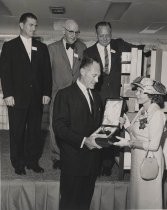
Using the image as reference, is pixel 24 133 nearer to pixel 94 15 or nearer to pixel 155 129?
pixel 155 129

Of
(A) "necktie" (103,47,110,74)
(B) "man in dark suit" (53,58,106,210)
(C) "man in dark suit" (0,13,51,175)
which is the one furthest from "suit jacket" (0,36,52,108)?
(B) "man in dark suit" (53,58,106,210)

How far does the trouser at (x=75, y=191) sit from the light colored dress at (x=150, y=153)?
0.35 meters

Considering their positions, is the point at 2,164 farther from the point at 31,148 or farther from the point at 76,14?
the point at 76,14

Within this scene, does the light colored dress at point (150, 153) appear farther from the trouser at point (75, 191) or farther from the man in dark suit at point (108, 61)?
the man in dark suit at point (108, 61)

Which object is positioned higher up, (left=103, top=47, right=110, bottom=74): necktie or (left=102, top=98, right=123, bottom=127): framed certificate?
(left=103, top=47, right=110, bottom=74): necktie

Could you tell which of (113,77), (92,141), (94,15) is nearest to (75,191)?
(92,141)

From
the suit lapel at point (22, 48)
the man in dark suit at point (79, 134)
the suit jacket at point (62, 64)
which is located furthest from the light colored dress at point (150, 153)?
the suit lapel at point (22, 48)

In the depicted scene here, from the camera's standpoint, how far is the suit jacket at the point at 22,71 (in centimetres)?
304

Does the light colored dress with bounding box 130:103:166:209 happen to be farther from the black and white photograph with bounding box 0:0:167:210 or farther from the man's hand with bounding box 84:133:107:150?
the man's hand with bounding box 84:133:107:150

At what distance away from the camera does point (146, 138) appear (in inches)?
89.1

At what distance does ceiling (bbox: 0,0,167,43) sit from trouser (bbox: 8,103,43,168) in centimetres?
397

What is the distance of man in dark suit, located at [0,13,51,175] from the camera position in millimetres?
3043

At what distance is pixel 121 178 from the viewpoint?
10.6 feet

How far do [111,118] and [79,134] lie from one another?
25 cm
